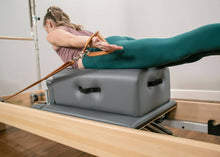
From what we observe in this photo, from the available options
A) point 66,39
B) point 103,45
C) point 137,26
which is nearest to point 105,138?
point 103,45

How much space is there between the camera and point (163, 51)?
671 millimetres

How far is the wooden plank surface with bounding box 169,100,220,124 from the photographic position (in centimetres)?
92

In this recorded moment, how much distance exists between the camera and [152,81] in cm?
82

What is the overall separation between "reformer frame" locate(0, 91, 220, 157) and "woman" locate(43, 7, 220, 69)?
0.97 feet

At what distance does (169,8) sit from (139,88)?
1355 millimetres

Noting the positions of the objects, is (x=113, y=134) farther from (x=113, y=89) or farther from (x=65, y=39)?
(x=65, y=39)

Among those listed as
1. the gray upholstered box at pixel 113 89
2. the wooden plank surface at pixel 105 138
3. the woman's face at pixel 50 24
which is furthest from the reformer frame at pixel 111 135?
the woman's face at pixel 50 24

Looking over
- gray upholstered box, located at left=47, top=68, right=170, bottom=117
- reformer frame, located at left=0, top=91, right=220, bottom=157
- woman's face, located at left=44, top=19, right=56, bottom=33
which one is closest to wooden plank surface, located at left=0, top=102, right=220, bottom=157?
reformer frame, located at left=0, top=91, right=220, bottom=157

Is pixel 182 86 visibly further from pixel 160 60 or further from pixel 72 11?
pixel 72 11

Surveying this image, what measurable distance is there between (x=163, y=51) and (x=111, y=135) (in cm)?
35

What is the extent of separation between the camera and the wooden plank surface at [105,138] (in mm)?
442

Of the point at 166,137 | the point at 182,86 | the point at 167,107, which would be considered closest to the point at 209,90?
the point at 182,86

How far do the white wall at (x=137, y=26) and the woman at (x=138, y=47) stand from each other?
1.04 meters

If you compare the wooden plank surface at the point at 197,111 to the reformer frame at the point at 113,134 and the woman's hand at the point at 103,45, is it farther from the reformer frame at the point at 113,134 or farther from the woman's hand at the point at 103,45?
the woman's hand at the point at 103,45
